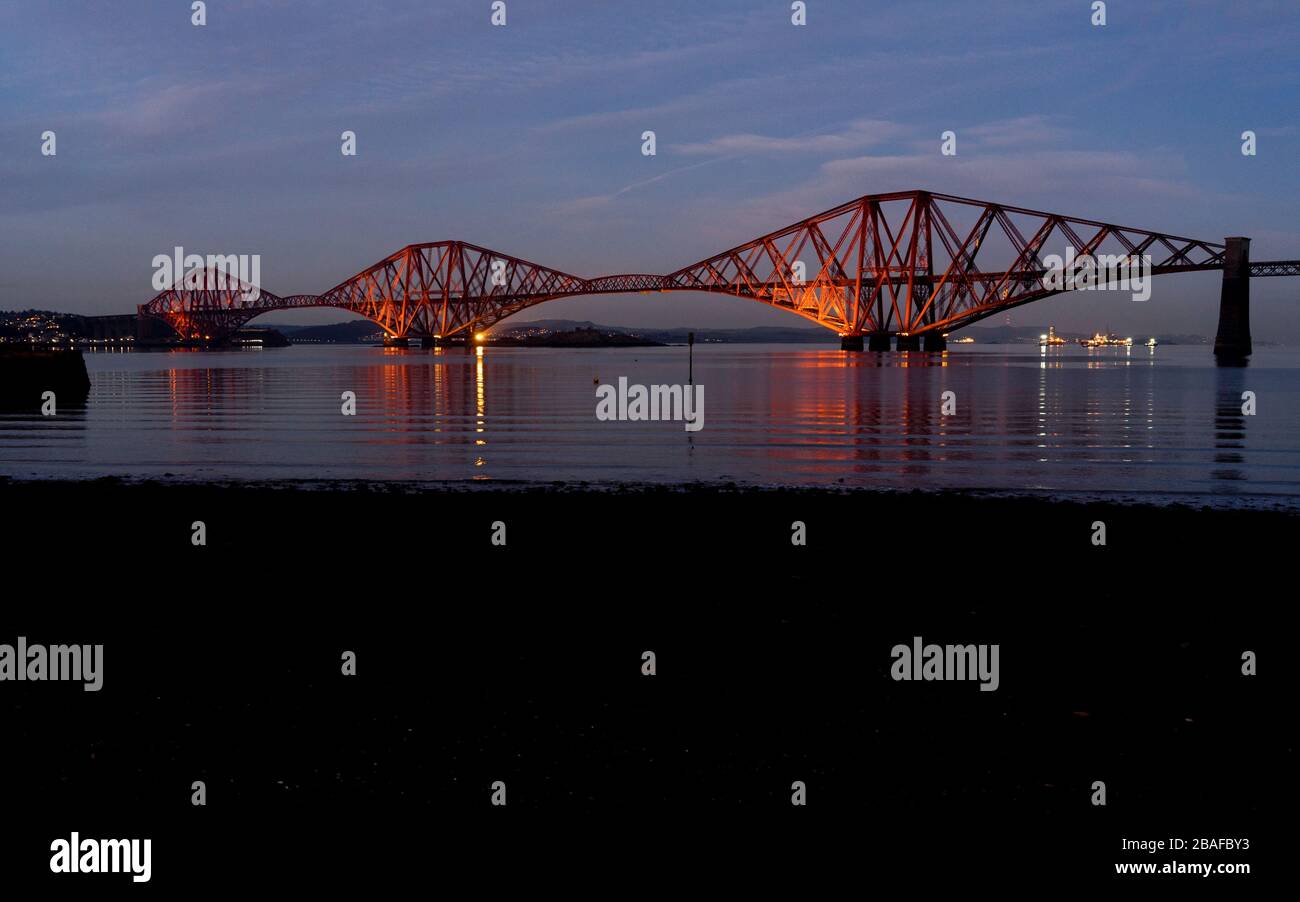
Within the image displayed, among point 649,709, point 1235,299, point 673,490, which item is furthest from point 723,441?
point 1235,299

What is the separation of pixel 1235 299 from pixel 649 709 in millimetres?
123754

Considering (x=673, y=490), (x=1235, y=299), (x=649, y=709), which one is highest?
(x=1235, y=299)

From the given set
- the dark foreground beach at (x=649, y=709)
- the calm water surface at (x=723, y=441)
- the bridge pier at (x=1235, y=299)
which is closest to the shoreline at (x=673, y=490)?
the calm water surface at (x=723, y=441)

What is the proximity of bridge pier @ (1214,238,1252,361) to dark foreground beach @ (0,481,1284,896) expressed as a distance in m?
115

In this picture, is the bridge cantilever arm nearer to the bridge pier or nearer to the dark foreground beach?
the bridge pier

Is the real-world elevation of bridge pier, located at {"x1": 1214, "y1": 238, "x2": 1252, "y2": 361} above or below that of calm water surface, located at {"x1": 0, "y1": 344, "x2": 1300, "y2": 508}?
above

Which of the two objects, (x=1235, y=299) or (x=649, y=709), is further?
(x=1235, y=299)

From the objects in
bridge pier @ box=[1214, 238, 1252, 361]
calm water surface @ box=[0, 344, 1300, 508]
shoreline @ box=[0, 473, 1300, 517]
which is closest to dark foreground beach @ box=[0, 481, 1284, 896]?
shoreline @ box=[0, 473, 1300, 517]

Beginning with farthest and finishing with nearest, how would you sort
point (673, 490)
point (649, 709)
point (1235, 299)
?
point (1235, 299)
point (673, 490)
point (649, 709)

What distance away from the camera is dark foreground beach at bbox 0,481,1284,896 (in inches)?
164

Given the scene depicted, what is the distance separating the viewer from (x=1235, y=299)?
109625 millimetres

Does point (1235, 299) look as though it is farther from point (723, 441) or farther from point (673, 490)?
point (673, 490)

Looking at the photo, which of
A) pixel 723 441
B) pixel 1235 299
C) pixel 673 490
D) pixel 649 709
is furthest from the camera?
pixel 1235 299

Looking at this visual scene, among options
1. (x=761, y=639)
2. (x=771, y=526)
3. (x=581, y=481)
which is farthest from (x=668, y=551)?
(x=581, y=481)
